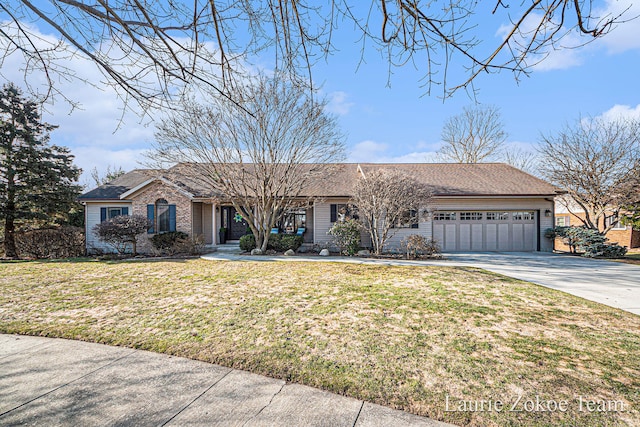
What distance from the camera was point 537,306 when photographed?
5.72 meters

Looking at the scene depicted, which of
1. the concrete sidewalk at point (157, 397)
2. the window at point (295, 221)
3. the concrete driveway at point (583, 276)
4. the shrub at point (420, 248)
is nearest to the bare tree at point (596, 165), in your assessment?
the concrete driveway at point (583, 276)

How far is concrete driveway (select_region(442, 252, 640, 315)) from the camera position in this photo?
257 inches

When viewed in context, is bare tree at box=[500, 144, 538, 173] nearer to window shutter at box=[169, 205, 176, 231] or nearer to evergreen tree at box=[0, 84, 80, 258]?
window shutter at box=[169, 205, 176, 231]

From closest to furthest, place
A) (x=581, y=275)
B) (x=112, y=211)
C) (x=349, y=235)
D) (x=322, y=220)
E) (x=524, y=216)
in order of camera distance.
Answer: (x=581, y=275), (x=349, y=235), (x=524, y=216), (x=322, y=220), (x=112, y=211)

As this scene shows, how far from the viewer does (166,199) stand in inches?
624

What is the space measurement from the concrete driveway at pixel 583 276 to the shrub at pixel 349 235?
12.4 feet

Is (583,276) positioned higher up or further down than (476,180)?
further down

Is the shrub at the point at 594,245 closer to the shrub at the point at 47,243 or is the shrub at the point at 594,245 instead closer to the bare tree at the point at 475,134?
the bare tree at the point at 475,134

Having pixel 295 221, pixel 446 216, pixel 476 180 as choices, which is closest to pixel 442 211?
pixel 446 216

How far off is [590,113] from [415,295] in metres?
17.4

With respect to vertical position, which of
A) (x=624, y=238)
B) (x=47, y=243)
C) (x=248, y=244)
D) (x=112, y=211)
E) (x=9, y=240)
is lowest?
(x=624, y=238)

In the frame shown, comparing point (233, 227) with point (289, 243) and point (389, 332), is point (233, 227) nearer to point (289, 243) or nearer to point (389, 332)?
point (289, 243)

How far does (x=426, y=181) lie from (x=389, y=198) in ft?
19.1

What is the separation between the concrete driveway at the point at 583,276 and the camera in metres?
6.52
